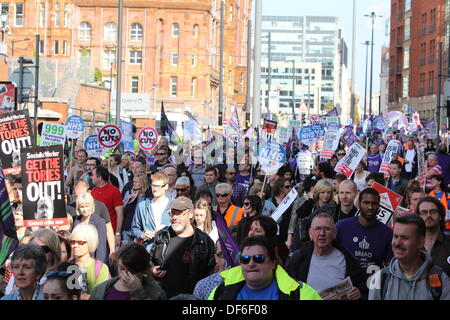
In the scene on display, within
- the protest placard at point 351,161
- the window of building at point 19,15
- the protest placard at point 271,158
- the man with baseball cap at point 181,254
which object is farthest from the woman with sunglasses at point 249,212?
the window of building at point 19,15

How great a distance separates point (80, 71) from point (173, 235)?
77.8m

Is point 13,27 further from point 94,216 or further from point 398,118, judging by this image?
point 94,216

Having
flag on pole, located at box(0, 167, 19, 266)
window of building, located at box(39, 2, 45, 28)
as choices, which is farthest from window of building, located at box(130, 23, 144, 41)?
flag on pole, located at box(0, 167, 19, 266)

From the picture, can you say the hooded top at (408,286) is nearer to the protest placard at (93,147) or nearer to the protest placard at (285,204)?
the protest placard at (285,204)

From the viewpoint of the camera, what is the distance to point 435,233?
7977 mm

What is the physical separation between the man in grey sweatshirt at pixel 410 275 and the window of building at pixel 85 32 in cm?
8975

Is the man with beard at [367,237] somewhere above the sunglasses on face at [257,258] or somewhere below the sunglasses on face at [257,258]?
below

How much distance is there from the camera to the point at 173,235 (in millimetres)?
8711

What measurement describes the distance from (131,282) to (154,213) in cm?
457

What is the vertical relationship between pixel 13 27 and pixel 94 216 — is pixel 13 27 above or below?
above

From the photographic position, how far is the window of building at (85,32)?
94312 millimetres

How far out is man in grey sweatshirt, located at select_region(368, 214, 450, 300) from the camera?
600 cm

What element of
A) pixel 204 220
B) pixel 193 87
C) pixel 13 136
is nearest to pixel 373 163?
pixel 13 136
